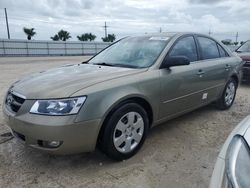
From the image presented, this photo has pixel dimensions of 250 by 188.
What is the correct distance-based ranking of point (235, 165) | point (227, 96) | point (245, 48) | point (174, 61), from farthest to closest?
1. point (245, 48)
2. point (227, 96)
3. point (174, 61)
4. point (235, 165)

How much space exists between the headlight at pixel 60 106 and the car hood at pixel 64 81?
0.06m

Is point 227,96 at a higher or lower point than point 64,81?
lower

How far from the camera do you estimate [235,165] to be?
146 centimetres

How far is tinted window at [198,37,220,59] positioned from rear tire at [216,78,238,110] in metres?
0.71

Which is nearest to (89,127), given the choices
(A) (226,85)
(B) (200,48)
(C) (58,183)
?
(C) (58,183)

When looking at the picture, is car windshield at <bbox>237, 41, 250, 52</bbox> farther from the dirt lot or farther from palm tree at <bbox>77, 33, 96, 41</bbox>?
palm tree at <bbox>77, 33, 96, 41</bbox>

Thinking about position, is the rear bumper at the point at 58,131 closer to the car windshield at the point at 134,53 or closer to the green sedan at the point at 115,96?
the green sedan at the point at 115,96

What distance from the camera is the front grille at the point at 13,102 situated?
112 inches

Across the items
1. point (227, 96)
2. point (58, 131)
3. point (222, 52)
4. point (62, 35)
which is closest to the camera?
point (58, 131)

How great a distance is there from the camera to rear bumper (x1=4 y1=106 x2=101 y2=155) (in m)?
2.57

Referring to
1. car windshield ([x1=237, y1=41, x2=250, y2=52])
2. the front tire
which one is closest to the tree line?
car windshield ([x1=237, y1=41, x2=250, y2=52])

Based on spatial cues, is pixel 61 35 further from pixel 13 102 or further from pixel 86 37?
pixel 13 102

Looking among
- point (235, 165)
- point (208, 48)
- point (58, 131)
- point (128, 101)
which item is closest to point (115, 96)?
point (128, 101)

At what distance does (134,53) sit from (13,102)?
1.79m
